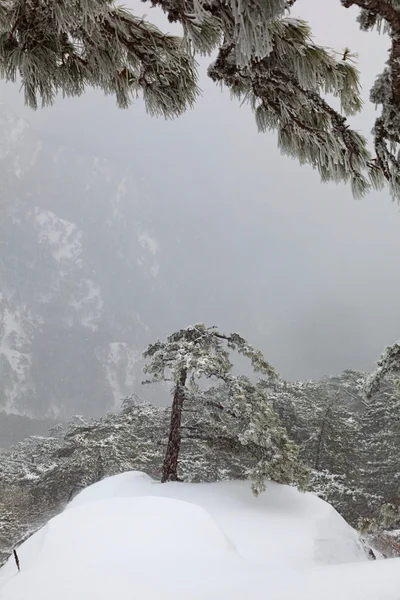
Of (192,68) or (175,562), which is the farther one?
(175,562)

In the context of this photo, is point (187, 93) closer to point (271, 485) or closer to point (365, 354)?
point (271, 485)

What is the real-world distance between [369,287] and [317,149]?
617ft

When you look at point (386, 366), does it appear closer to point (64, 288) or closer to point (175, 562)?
point (175, 562)

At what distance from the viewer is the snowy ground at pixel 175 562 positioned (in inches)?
95.3

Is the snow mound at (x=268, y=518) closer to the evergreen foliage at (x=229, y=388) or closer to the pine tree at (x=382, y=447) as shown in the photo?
the evergreen foliage at (x=229, y=388)

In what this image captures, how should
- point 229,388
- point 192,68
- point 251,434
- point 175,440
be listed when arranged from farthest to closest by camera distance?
point 175,440
point 229,388
point 251,434
point 192,68

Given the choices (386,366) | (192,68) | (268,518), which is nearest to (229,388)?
(268,518)

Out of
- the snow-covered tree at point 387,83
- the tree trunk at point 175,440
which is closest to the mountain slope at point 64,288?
the tree trunk at point 175,440

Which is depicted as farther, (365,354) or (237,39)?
(365,354)

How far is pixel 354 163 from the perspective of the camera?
2328 mm

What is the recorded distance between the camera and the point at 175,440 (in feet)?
30.1

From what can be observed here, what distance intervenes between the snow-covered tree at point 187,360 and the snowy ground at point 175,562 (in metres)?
3.10

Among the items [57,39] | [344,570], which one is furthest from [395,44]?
[344,570]

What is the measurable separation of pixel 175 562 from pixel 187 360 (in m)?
5.33
